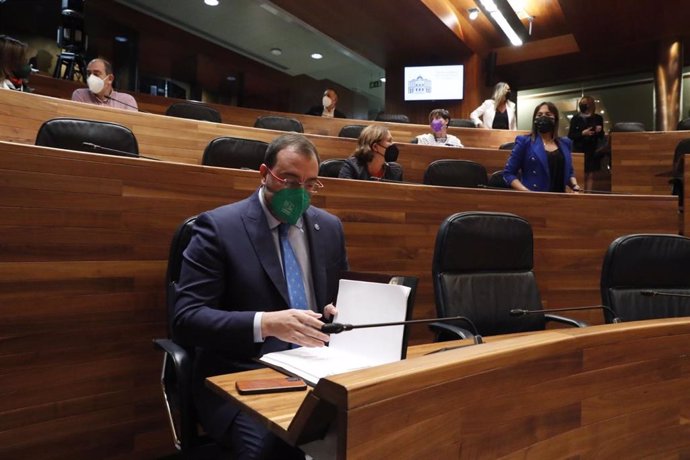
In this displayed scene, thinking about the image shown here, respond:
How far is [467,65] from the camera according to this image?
659cm

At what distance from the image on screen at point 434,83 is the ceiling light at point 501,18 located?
710 millimetres

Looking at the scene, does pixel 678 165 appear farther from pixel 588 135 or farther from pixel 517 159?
pixel 517 159

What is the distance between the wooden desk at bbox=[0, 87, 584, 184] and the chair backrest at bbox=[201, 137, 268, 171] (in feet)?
1.91

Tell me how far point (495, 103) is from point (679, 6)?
2229 millimetres

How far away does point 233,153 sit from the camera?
84.0 inches

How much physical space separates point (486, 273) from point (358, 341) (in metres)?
0.76

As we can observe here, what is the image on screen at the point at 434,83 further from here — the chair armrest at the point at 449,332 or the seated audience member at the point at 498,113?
the chair armrest at the point at 449,332

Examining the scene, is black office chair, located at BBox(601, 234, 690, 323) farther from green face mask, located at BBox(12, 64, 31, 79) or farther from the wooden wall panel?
green face mask, located at BBox(12, 64, 31, 79)

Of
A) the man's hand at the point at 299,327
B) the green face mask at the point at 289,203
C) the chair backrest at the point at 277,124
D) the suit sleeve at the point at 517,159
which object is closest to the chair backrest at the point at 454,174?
the suit sleeve at the point at 517,159

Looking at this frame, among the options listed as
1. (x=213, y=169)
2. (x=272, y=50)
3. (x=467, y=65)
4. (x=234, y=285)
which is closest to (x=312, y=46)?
(x=272, y=50)

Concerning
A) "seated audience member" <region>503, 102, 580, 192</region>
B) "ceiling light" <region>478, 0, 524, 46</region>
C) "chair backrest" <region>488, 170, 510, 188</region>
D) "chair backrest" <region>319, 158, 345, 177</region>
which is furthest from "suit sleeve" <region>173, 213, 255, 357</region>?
"ceiling light" <region>478, 0, 524, 46</region>

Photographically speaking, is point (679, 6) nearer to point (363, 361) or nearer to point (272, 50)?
point (272, 50)

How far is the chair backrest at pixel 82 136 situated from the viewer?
1739 mm

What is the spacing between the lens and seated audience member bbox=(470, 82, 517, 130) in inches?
191
